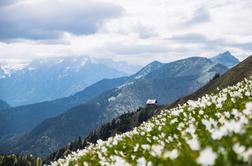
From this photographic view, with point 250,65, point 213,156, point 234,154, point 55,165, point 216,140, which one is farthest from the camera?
point 250,65

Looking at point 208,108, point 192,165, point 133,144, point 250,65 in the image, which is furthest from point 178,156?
point 250,65

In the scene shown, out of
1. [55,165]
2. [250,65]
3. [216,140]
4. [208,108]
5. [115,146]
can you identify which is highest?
[216,140]

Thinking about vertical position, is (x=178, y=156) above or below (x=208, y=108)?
above

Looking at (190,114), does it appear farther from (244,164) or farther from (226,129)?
(244,164)

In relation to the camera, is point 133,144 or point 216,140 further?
point 133,144

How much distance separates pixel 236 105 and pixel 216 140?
6459 millimetres

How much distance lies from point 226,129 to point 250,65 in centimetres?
17293

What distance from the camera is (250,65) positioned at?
17138 centimetres

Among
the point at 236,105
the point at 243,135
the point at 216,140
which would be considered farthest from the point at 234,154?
the point at 236,105

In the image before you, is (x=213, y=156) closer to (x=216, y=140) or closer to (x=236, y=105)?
(x=216, y=140)

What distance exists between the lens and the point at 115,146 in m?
12.4

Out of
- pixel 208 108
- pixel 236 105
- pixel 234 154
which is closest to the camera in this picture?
pixel 234 154


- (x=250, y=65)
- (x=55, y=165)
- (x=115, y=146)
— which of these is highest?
(x=115, y=146)

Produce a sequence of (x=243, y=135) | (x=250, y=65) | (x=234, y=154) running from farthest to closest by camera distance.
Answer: (x=250, y=65) < (x=243, y=135) < (x=234, y=154)
